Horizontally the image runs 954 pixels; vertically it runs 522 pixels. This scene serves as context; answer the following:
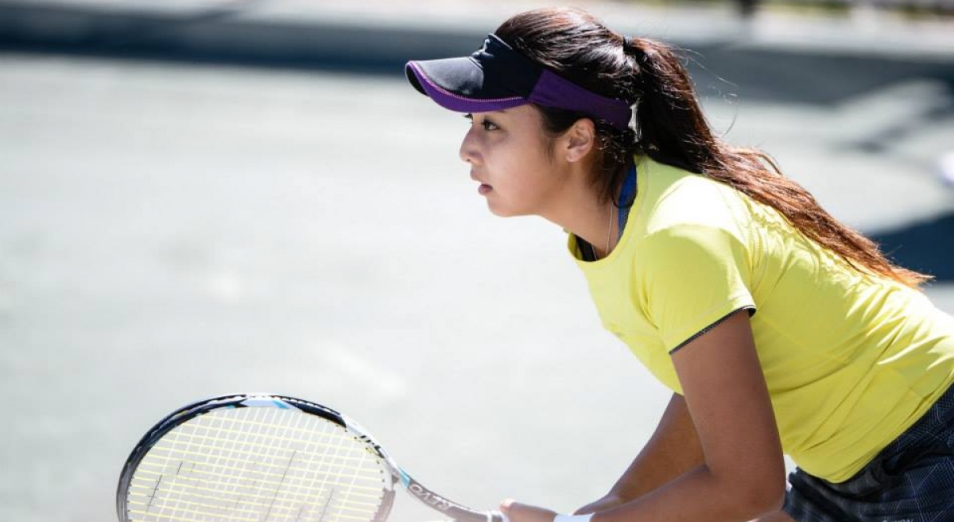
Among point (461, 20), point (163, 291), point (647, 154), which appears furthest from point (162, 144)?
point (647, 154)

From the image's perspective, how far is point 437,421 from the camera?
434cm

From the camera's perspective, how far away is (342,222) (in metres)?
6.39

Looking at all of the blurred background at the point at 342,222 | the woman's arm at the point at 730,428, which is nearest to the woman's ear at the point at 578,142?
the woman's arm at the point at 730,428

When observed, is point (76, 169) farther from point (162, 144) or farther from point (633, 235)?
point (633, 235)

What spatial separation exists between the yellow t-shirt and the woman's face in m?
0.15

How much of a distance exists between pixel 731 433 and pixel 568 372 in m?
2.89

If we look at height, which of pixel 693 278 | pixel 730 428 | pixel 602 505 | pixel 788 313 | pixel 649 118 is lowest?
pixel 602 505

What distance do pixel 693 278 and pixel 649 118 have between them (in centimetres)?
42

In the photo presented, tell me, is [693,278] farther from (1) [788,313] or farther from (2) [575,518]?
(2) [575,518]

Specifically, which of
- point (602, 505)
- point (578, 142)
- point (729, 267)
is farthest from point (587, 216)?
point (602, 505)

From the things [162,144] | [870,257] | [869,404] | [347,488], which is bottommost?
[162,144]

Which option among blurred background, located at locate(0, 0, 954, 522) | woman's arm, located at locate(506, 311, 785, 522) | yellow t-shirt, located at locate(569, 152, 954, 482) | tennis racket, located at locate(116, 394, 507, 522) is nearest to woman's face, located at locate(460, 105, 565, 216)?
→ yellow t-shirt, located at locate(569, 152, 954, 482)

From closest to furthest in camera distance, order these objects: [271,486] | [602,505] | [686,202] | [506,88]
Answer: [686,202]
[506,88]
[602,505]
[271,486]

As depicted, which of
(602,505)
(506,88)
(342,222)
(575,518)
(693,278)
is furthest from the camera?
(342,222)
